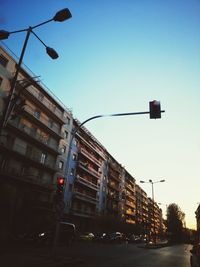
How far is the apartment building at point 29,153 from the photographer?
883 inches

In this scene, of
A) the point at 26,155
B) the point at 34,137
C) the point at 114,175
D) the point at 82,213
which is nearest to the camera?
the point at 26,155

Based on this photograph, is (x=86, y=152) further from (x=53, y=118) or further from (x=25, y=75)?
(x=25, y=75)

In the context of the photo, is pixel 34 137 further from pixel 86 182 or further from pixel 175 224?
pixel 175 224

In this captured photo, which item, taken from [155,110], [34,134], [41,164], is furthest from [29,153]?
[155,110]

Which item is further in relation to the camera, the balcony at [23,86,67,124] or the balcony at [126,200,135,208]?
the balcony at [126,200,135,208]

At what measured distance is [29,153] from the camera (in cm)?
2817

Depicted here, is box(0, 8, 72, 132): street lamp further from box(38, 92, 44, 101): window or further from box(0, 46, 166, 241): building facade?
box(38, 92, 44, 101): window

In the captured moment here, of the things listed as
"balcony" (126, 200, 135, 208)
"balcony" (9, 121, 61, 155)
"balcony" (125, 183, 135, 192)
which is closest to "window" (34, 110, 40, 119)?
"balcony" (9, 121, 61, 155)

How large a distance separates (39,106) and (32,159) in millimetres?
8034

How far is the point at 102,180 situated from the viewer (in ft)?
175

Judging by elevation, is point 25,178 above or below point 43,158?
below

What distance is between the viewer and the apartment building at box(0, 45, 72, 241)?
22438 millimetres

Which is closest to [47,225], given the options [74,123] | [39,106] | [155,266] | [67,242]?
[67,242]

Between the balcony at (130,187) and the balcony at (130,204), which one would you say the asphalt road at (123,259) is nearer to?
the balcony at (130,204)
